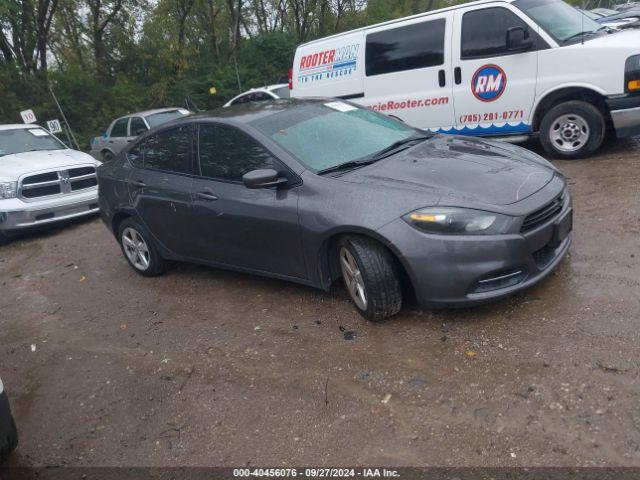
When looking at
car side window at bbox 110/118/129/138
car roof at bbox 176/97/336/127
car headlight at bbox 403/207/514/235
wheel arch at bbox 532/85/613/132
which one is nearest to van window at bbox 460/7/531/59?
wheel arch at bbox 532/85/613/132

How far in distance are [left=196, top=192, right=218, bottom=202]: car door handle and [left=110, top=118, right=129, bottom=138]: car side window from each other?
9.44 m

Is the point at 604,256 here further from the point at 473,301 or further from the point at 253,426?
the point at 253,426

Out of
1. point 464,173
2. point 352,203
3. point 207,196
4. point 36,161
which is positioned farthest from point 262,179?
point 36,161

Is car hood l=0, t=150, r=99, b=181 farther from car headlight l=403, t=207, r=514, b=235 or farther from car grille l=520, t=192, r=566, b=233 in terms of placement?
car grille l=520, t=192, r=566, b=233

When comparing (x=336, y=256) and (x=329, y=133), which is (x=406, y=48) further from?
(x=336, y=256)

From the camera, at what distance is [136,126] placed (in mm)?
12680

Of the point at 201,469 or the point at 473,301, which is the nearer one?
the point at 201,469

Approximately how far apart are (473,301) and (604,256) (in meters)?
1.48

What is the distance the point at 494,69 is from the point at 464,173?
12.5 feet

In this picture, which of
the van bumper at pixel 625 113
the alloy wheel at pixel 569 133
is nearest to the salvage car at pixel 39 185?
the alloy wheel at pixel 569 133

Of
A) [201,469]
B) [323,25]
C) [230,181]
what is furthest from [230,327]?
[323,25]

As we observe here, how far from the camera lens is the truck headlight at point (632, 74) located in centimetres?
596

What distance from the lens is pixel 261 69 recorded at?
24.9 meters

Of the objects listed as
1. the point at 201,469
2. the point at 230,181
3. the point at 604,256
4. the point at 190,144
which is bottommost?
the point at 201,469
